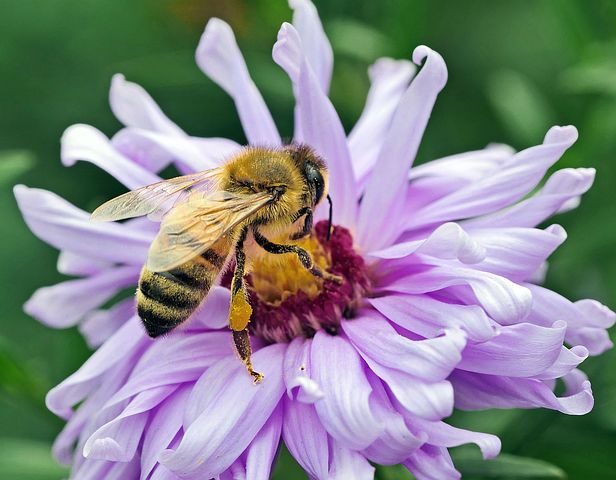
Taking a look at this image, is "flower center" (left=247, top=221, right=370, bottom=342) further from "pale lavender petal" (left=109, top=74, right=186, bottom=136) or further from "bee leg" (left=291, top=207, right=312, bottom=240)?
"pale lavender petal" (left=109, top=74, right=186, bottom=136)

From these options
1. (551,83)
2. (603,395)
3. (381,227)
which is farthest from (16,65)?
(603,395)

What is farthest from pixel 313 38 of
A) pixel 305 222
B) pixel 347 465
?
pixel 347 465

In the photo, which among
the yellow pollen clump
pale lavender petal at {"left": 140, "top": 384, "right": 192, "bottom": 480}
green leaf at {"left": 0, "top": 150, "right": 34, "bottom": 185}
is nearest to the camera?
pale lavender petal at {"left": 140, "top": 384, "right": 192, "bottom": 480}

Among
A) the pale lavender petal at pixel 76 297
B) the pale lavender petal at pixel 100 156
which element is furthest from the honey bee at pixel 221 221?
the pale lavender petal at pixel 76 297

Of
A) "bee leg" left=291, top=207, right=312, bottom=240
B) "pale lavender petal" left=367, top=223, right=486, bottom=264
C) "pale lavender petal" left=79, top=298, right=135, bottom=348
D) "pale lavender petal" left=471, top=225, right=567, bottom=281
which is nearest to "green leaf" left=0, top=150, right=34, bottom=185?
"pale lavender petal" left=79, top=298, right=135, bottom=348

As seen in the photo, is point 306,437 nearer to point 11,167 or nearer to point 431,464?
point 431,464

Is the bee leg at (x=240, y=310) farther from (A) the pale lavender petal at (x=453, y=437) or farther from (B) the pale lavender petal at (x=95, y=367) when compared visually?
(A) the pale lavender petal at (x=453, y=437)
